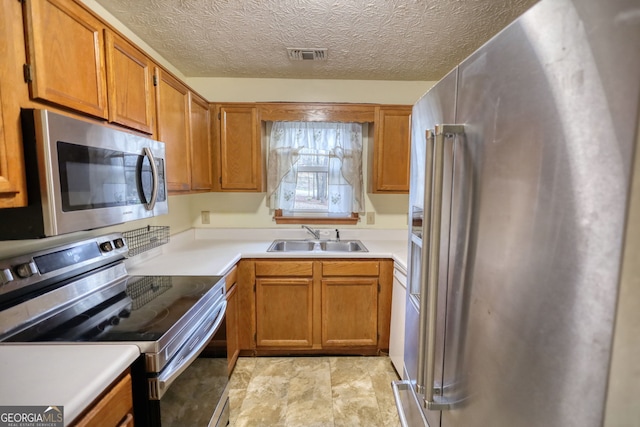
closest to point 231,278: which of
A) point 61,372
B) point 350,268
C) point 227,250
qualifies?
point 227,250

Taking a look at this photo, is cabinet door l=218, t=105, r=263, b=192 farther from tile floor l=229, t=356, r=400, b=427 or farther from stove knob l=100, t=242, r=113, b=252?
tile floor l=229, t=356, r=400, b=427

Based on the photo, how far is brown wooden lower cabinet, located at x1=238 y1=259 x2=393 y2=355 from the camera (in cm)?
224

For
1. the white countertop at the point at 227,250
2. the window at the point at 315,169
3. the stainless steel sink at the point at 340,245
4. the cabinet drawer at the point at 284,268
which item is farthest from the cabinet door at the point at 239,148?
the stainless steel sink at the point at 340,245

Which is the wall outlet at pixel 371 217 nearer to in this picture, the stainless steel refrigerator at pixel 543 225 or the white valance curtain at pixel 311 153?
the white valance curtain at pixel 311 153

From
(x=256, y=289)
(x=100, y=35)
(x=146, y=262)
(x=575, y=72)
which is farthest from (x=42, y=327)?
(x=575, y=72)

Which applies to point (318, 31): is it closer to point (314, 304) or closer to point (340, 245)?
point (340, 245)

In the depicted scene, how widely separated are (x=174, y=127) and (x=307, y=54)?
110 centimetres

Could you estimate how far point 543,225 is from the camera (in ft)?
1.63

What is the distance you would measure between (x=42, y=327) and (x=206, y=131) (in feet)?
5.73

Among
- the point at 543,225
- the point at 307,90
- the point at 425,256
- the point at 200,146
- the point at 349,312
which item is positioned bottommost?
the point at 349,312

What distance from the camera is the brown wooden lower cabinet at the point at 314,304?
2244 millimetres

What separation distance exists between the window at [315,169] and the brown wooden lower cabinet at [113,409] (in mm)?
2008

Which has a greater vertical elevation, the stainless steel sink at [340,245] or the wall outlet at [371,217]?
the wall outlet at [371,217]

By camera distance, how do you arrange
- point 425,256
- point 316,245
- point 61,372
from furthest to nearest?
point 316,245
point 425,256
point 61,372
